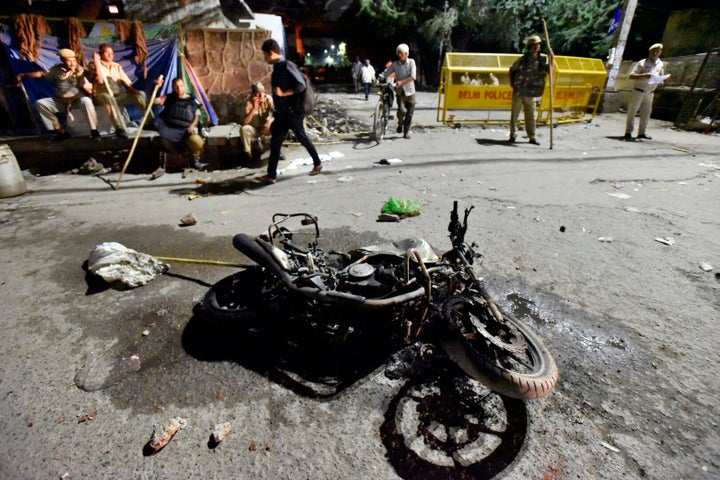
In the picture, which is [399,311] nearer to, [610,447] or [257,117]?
[610,447]

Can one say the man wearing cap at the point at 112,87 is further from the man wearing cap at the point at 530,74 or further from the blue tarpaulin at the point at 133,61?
the man wearing cap at the point at 530,74

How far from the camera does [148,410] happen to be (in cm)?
225

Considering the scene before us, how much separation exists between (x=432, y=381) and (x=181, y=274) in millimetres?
2779

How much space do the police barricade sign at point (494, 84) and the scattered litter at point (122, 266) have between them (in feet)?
31.0

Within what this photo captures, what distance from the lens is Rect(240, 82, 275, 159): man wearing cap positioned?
7.59 meters

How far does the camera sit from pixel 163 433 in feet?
6.75

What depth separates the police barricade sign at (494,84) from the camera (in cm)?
1059

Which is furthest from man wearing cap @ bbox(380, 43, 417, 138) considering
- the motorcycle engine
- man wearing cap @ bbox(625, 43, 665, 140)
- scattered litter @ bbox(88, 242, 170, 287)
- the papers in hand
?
the motorcycle engine

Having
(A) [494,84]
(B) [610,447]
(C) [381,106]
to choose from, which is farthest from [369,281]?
(A) [494,84]

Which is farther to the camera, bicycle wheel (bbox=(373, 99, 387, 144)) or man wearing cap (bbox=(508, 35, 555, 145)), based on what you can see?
bicycle wheel (bbox=(373, 99, 387, 144))

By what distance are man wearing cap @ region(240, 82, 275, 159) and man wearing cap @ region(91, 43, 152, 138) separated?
293 cm

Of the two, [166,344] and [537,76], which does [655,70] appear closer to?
[537,76]

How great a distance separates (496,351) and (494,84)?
Result: 34.9ft

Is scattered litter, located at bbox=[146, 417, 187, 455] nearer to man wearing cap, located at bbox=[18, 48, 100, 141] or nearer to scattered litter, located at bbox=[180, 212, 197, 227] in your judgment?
scattered litter, located at bbox=[180, 212, 197, 227]
